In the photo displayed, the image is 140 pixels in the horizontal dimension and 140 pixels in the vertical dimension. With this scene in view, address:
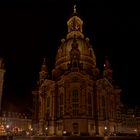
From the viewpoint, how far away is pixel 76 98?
8919cm

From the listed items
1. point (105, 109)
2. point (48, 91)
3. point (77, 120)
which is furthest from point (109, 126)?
point (48, 91)

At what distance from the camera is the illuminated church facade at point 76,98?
8694 centimetres

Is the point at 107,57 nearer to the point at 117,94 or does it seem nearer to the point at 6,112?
the point at 117,94

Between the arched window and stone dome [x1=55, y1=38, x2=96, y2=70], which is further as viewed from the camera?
stone dome [x1=55, y1=38, x2=96, y2=70]

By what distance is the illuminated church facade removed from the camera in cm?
8694

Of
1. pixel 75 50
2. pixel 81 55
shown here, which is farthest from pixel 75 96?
pixel 81 55

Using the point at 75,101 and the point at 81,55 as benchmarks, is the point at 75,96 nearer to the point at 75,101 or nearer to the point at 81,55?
the point at 75,101

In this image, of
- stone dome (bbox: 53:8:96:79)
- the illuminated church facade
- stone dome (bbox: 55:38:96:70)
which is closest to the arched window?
the illuminated church facade

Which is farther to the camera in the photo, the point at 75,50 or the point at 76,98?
the point at 75,50

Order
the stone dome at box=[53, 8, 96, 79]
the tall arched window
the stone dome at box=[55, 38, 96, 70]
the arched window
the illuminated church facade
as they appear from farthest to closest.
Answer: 1. the stone dome at box=[55, 38, 96, 70]
2. the stone dome at box=[53, 8, 96, 79]
3. the arched window
4. the tall arched window
5. the illuminated church facade

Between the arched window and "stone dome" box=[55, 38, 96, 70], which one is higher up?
"stone dome" box=[55, 38, 96, 70]

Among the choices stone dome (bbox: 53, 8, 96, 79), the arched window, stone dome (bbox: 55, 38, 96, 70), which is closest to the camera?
the arched window

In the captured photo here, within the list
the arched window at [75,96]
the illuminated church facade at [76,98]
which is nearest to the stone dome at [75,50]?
the illuminated church facade at [76,98]

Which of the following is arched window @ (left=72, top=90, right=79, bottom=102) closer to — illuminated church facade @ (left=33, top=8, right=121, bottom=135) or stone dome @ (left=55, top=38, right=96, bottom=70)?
illuminated church facade @ (left=33, top=8, right=121, bottom=135)
